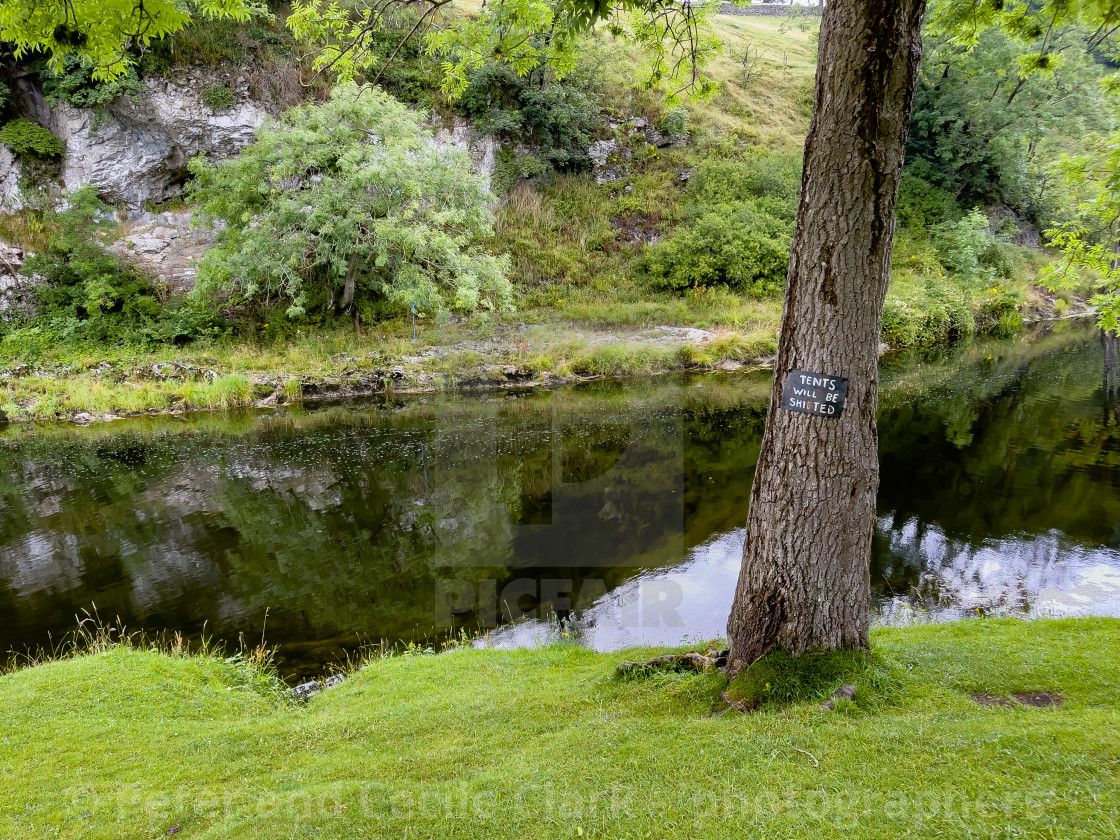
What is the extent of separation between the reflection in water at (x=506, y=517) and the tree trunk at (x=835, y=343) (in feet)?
11.7

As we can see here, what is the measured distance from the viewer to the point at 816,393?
362cm

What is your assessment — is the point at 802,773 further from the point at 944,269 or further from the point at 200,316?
the point at 944,269

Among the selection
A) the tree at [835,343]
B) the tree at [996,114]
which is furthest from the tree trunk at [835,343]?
the tree at [996,114]

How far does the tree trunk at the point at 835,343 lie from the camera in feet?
11.0

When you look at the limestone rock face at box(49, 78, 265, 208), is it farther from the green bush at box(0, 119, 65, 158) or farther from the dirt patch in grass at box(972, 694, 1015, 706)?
the dirt patch in grass at box(972, 694, 1015, 706)

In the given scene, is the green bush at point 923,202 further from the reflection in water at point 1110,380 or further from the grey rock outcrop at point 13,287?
the grey rock outcrop at point 13,287

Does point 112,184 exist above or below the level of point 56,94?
below

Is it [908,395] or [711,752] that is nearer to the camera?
[711,752]

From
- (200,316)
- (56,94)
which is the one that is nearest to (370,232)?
(200,316)

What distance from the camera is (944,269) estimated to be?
2792 centimetres

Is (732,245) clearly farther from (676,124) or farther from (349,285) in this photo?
(349,285)

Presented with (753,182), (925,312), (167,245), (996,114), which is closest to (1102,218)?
(925,312)

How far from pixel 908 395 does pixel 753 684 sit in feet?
54.0

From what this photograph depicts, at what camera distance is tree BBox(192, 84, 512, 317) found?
18.1 m
